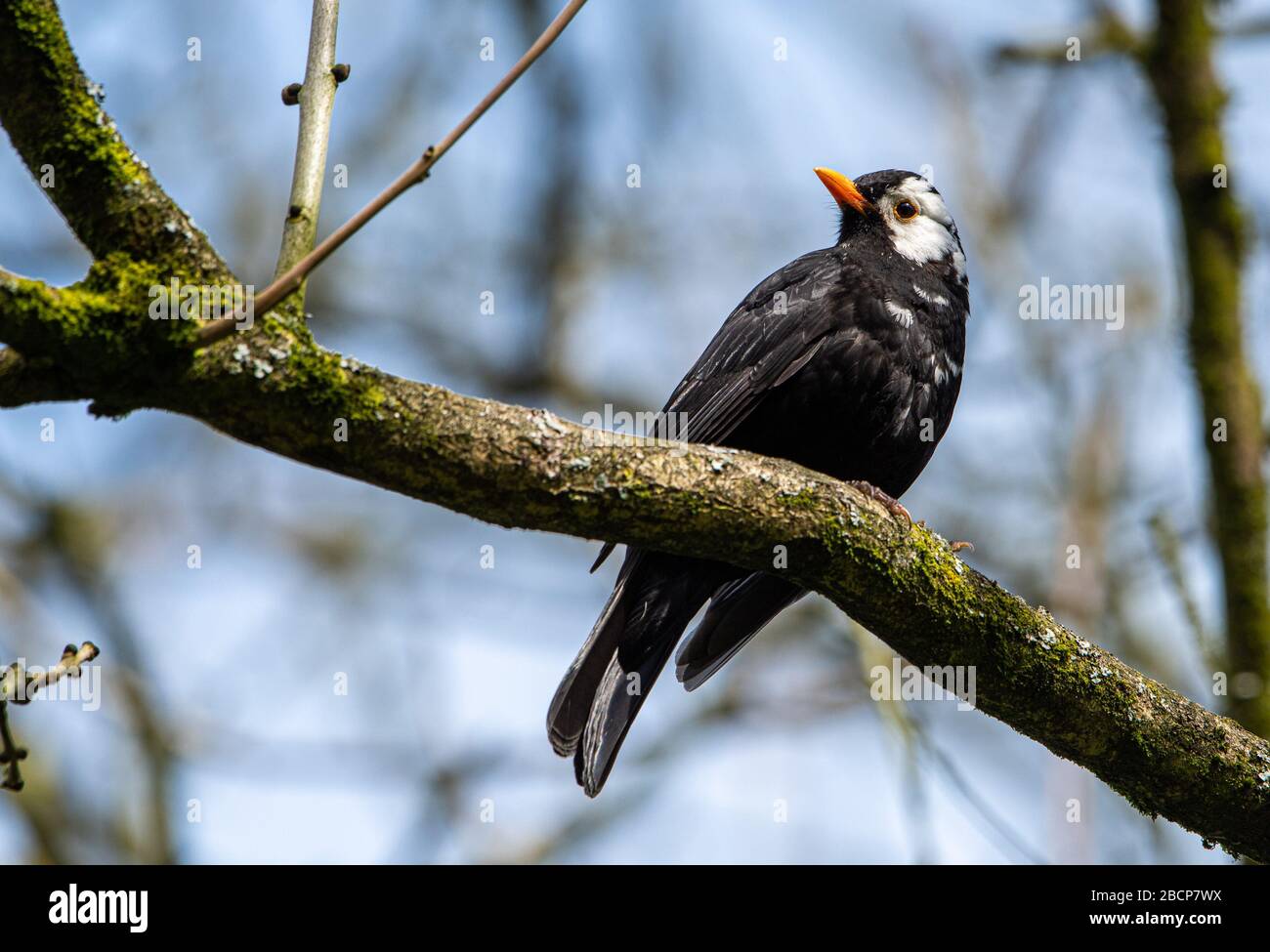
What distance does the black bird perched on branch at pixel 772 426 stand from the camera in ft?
12.3

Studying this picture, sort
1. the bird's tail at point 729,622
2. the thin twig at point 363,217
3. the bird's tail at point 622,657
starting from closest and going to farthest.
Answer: the thin twig at point 363,217 < the bird's tail at point 622,657 < the bird's tail at point 729,622

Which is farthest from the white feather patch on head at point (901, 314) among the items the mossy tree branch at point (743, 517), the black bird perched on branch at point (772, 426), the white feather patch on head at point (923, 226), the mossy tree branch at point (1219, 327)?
the mossy tree branch at point (1219, 327)

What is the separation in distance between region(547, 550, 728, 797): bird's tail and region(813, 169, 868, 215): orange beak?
1.79m

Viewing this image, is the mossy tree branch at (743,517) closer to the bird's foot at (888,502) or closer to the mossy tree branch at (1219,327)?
the bird's foot at (888,502)

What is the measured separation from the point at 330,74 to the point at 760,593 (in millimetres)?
2121

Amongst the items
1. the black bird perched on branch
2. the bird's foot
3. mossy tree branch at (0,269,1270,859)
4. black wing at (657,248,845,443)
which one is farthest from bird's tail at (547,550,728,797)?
mossy tree branch at (0,269,1270,859)

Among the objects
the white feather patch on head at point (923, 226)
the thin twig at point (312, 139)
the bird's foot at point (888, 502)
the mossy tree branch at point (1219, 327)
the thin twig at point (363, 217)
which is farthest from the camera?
the white feather patch on head at point (923, 226)

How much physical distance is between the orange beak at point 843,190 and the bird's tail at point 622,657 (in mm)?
1793

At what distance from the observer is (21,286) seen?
193cm

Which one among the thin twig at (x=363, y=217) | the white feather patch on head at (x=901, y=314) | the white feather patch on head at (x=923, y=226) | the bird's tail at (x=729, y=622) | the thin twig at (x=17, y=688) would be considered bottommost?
the thin twig at (x=17, y=688)

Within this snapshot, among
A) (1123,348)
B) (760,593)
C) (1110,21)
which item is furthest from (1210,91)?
(1123,348)

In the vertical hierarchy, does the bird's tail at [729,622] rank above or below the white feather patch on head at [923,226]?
below

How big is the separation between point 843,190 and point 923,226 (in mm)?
338
